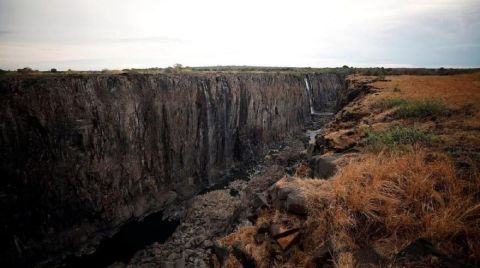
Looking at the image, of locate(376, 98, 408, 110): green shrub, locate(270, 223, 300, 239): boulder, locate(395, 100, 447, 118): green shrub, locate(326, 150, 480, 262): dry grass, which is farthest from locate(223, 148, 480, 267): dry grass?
locate(376, 98, 408, 110): green shrub

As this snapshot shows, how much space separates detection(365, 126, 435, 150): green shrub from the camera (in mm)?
7633

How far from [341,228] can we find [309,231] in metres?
0.70

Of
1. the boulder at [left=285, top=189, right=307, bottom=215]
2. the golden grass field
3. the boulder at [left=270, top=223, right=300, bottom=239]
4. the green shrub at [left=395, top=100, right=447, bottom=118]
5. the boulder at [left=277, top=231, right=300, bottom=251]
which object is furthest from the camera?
the green shrub at [left=395, top=100, right=447, bottom=118]

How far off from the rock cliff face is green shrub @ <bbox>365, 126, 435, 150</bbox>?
18.5m

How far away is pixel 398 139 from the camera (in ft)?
26.8

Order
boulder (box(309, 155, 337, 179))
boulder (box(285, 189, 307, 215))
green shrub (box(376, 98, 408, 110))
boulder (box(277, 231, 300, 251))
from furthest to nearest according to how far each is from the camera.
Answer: green shrub (box(376, 98, 408, 110))
boulder (box(309, 155, 337, 179))
boulder (box(285, 189, 307, 215))
boulder (box(277, 231, 300, 251))

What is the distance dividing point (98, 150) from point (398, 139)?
64.0 feet

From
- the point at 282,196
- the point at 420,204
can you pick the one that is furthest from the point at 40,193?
the point at 420,204

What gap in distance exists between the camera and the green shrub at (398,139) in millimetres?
7633

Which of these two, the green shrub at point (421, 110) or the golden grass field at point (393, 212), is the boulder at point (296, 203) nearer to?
the golden grass field at point (393, 212)

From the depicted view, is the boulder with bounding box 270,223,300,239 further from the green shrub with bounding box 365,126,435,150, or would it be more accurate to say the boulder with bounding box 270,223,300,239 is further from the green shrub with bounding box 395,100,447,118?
the green shrub with bounding box 395,100,447,118

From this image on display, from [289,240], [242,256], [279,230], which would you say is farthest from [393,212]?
[242,256]

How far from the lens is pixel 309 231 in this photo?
558 cm

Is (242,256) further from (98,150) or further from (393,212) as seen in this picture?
(98,150)
